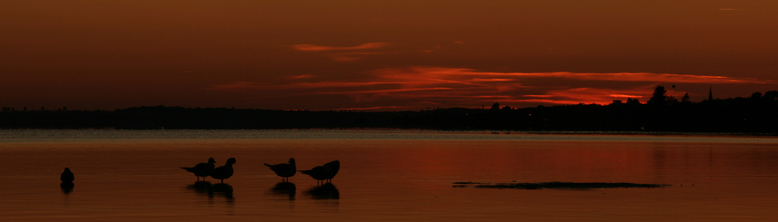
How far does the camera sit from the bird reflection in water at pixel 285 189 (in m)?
26.1

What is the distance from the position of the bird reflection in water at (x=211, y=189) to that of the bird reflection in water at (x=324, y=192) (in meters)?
2.24

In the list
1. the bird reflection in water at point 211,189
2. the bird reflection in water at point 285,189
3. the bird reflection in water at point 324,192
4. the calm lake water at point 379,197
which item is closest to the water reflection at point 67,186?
the calm lake water at point 379,197

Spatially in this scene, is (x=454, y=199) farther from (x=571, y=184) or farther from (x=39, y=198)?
(x=39, y=198)

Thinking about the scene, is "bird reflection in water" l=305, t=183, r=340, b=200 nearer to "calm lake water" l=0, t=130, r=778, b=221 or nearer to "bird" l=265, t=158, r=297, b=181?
"calm lake water" l=0, t=130, r=778, b=221

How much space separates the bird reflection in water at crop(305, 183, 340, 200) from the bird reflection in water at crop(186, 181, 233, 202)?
88.1 inches

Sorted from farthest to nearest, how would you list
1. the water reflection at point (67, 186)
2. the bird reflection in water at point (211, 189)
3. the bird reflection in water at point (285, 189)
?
the water reflection at point (67, 186), the bird reflection in water at point (285, 189), the bird reflection in water at point (211, 189)

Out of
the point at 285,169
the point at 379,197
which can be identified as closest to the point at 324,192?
the point at 379,197

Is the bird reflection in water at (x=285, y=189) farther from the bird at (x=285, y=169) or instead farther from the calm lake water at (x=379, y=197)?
the bird at (x=285, y=169)

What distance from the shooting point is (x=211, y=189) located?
1091 inches

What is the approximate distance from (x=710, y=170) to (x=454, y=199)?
61.5 ft

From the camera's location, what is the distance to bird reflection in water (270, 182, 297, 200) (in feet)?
85.6

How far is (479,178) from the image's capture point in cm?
3331

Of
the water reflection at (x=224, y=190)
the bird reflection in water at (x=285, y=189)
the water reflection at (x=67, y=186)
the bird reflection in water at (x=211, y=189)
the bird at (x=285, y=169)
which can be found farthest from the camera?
the bird at (x=285, y=169)

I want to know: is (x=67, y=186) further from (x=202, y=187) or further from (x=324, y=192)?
(x=324, y=192)
